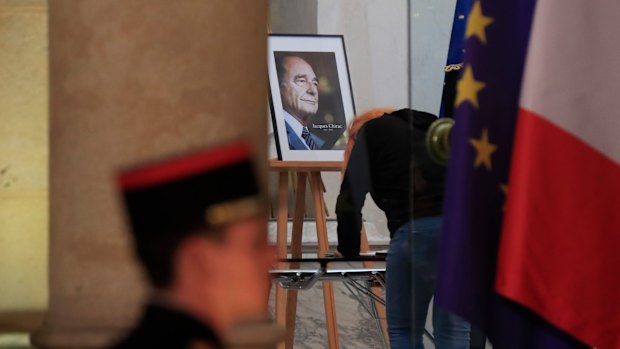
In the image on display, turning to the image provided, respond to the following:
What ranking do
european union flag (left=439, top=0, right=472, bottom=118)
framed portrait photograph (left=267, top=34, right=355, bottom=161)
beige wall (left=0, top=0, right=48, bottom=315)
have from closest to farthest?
beige wall (left=0, top=0, right=48, bottom=315) → european union flag (left=439, top=0, right=472, bottom=118) → framed portrait photograph (left=267, top=34, right=355, bottom=161)

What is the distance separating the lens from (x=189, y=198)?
1.49 meters

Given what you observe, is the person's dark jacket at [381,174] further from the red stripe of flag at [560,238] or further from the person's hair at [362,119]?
the red stripe of flag at [560,238]

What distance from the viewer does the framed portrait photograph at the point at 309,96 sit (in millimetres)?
6520

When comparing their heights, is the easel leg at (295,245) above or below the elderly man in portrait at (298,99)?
below

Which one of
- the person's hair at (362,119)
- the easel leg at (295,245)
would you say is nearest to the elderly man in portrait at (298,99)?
the easel leg at (295,245)

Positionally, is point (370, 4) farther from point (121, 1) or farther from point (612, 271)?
point (121, 1)

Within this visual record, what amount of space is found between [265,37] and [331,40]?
16.8ft

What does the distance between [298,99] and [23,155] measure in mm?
3616

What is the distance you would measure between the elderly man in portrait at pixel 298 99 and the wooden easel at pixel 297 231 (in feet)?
0.87

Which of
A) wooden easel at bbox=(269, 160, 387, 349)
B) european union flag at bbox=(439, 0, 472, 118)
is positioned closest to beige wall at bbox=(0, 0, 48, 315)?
european union flag at bbox=(439, 0, 472, 118)

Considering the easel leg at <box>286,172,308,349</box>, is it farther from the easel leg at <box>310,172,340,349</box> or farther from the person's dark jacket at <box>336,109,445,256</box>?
the person's dark jacket at <box>336,109,445,256</box>

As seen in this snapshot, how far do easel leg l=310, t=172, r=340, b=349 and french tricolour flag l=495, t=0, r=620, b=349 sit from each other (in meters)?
3.18

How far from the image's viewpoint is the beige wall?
321cm

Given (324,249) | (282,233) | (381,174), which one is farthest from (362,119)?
(324,249)
